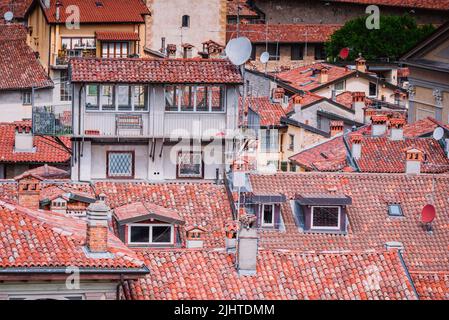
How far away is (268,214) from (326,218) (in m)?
1.29

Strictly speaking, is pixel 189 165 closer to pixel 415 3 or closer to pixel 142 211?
pixel 142 211

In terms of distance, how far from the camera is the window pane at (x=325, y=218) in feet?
108

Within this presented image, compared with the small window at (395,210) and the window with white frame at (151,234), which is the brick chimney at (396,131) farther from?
the window with white frame at (151,234)

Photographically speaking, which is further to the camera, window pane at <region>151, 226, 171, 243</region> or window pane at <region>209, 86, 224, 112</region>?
window pane at <region>209, 86, 224, 112</region>

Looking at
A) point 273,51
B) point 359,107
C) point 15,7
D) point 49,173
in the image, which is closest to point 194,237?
point 49,173

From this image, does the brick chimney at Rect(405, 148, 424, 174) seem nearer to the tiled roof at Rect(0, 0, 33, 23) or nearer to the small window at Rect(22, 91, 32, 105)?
the small window at Rect(22, 91, 32, 105)

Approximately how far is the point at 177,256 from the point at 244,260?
1.12 metres

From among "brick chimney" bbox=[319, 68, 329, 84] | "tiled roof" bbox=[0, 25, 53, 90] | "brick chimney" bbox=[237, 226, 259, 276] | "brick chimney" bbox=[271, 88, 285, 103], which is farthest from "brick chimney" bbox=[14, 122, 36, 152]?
"brick chimney" bbox=[237, 226, 259, 276]

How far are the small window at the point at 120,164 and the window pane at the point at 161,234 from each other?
6916mm

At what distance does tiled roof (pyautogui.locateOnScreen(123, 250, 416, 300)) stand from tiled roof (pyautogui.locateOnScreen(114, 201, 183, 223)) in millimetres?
5383

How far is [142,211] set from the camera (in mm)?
30844

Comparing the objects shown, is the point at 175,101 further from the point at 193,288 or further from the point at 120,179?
the point at 193,288

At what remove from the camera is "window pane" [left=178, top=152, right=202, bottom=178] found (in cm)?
3762

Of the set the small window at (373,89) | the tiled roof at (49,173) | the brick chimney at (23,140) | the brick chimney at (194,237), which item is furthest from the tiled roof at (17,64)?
the brick chimney at (194,237)
